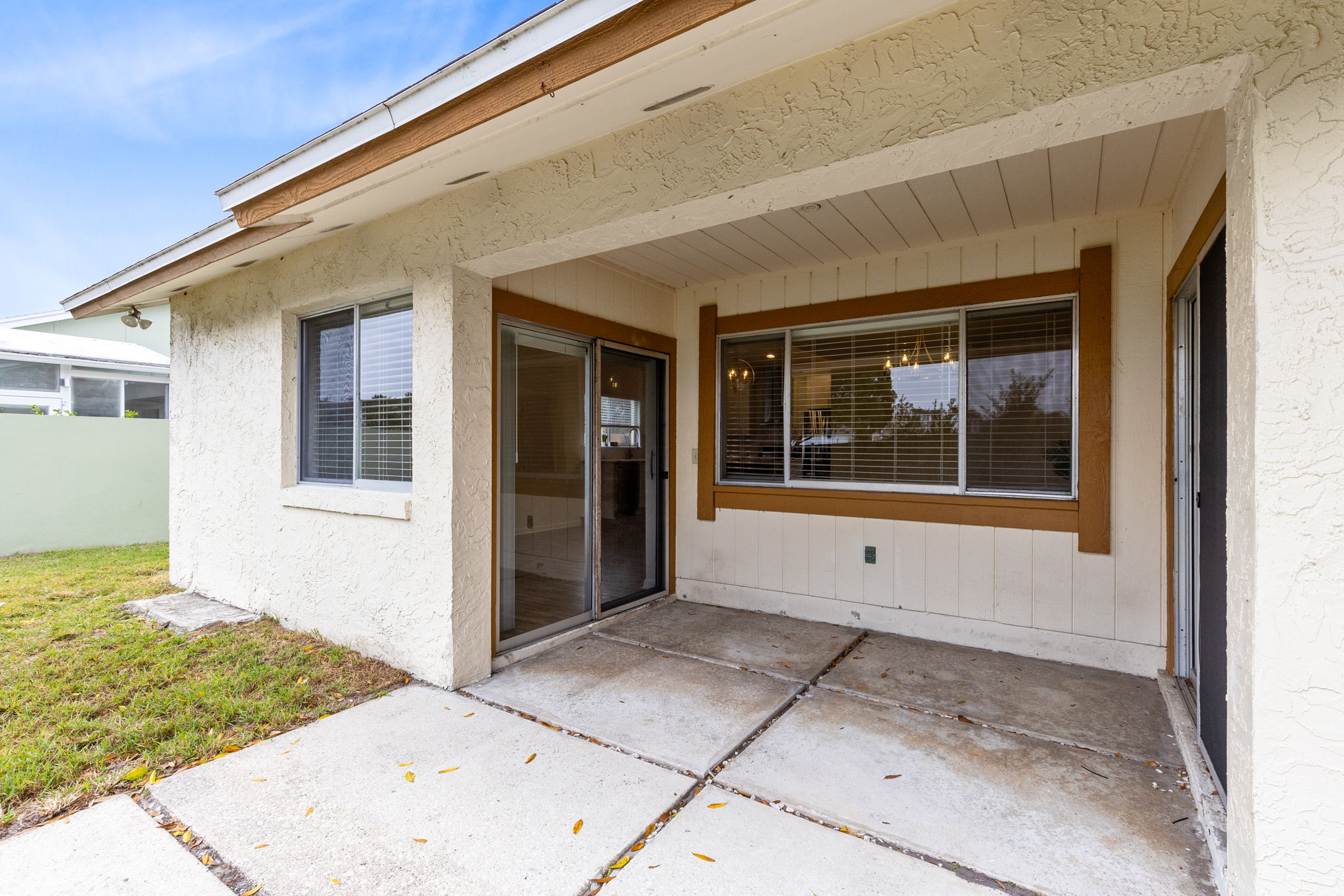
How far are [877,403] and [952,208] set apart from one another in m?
1.35

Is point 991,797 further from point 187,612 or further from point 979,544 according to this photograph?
point 187,612

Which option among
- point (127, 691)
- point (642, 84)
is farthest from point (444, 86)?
point (127, 691)

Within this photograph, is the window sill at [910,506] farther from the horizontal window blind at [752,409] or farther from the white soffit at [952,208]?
the white soffit at [952,208]

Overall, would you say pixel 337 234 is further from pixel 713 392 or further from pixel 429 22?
pixel 429 22

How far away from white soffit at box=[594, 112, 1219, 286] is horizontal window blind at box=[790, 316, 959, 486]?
59 cm

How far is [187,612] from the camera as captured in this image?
14.0 feet

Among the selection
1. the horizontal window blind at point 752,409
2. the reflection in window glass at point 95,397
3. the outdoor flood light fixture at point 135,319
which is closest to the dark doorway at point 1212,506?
the horizontal window blind at point 752,409

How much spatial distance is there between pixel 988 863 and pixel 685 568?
3206mm

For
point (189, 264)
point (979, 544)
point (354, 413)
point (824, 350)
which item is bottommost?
point (979, 544)

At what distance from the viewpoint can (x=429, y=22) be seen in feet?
42.8

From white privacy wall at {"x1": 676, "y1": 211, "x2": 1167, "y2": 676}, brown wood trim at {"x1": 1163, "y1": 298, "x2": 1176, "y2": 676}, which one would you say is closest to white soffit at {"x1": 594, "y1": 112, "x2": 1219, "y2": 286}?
white privacy wall at {"x1": 676, "y1": 211, "x2": 1167, "y2": 676}

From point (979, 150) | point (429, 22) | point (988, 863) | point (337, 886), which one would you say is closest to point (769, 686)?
point (988, 863)

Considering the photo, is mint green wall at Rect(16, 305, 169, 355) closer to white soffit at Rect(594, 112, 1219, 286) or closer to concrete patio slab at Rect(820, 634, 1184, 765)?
white soffit at Rect(594, 112, 1219, 286)

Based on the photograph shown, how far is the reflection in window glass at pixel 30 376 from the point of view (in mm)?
8281
